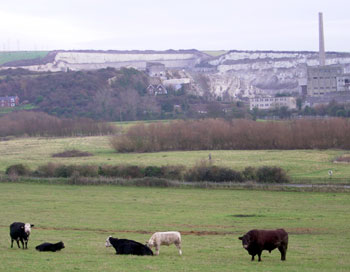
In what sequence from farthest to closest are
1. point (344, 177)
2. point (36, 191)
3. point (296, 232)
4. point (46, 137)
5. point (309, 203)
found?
point (46, 137) → point (344, 177) → point (36, 191) → point (309, 203) → point (296, 232)

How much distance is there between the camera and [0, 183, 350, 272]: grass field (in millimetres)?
16609

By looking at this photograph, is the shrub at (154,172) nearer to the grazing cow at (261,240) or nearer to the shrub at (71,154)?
the shrub at (71,154)

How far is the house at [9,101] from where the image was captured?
137 meters

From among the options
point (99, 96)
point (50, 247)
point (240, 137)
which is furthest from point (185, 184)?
point (99, 96)

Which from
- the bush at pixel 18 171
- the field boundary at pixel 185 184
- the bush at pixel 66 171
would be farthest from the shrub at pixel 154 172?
the bush at pixel 18 171

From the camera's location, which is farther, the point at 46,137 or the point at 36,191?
the point at 46,137

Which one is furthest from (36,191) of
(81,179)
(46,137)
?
(46,137)

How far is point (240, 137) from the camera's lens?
266 feet

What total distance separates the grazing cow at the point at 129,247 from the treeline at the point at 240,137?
196ft

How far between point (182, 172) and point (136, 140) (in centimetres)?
2889

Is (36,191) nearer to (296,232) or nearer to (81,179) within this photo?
(81,179)

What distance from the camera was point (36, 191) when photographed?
4469 cm

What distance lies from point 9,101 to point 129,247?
12506cm

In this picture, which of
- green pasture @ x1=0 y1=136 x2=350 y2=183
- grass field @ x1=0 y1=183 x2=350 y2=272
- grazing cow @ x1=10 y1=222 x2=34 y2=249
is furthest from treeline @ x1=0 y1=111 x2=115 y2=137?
grazing cow @ x1=10 y1=222 x2=34 y2=249
